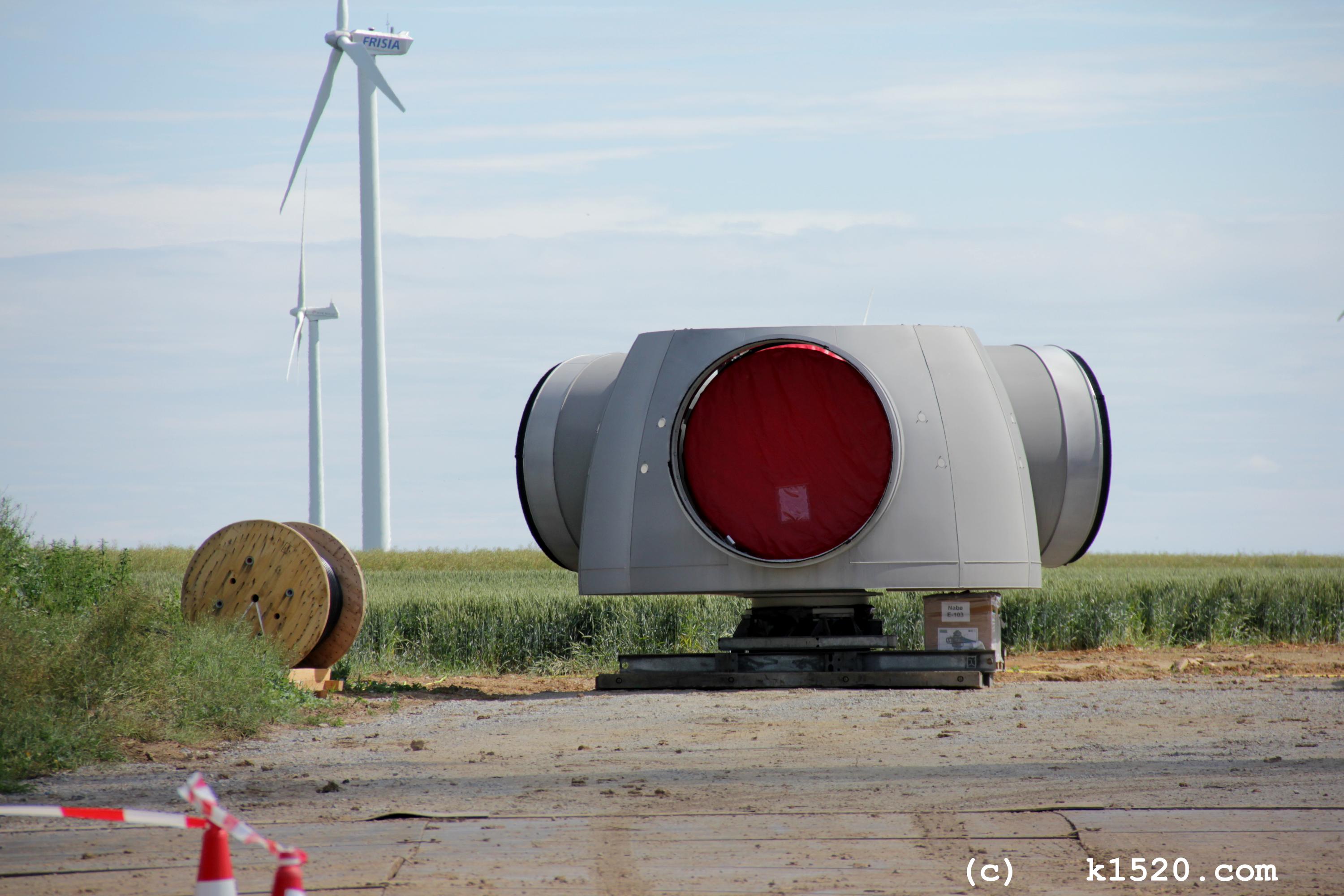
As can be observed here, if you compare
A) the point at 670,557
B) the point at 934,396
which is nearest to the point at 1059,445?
the point at 934,396

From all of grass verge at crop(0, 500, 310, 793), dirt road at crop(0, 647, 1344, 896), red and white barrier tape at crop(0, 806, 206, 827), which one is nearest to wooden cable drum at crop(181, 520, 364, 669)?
grass verge at crop(0, 500, 310, 793)

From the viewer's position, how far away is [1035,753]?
28.5ft

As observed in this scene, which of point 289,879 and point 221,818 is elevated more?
point 221,818

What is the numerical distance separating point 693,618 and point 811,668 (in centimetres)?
719

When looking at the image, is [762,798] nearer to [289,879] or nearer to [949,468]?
[289,879]

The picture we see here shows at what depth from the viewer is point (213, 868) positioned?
412 cm

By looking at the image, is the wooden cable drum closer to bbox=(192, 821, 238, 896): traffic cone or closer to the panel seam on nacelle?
the panel seam on nacelle

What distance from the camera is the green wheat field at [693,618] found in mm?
19156

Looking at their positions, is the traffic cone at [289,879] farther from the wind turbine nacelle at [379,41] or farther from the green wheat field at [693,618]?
the wind turbine nacelle at [379,41]

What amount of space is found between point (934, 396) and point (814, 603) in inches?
85.3

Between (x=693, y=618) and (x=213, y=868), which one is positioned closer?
(x=213, y=868)

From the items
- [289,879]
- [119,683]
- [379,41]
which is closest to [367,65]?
[379,41]

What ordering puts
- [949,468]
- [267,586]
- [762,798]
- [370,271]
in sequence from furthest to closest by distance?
[370,271] → [267,586] → [949,468] → [762,798]

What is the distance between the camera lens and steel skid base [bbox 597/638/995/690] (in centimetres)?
1221
